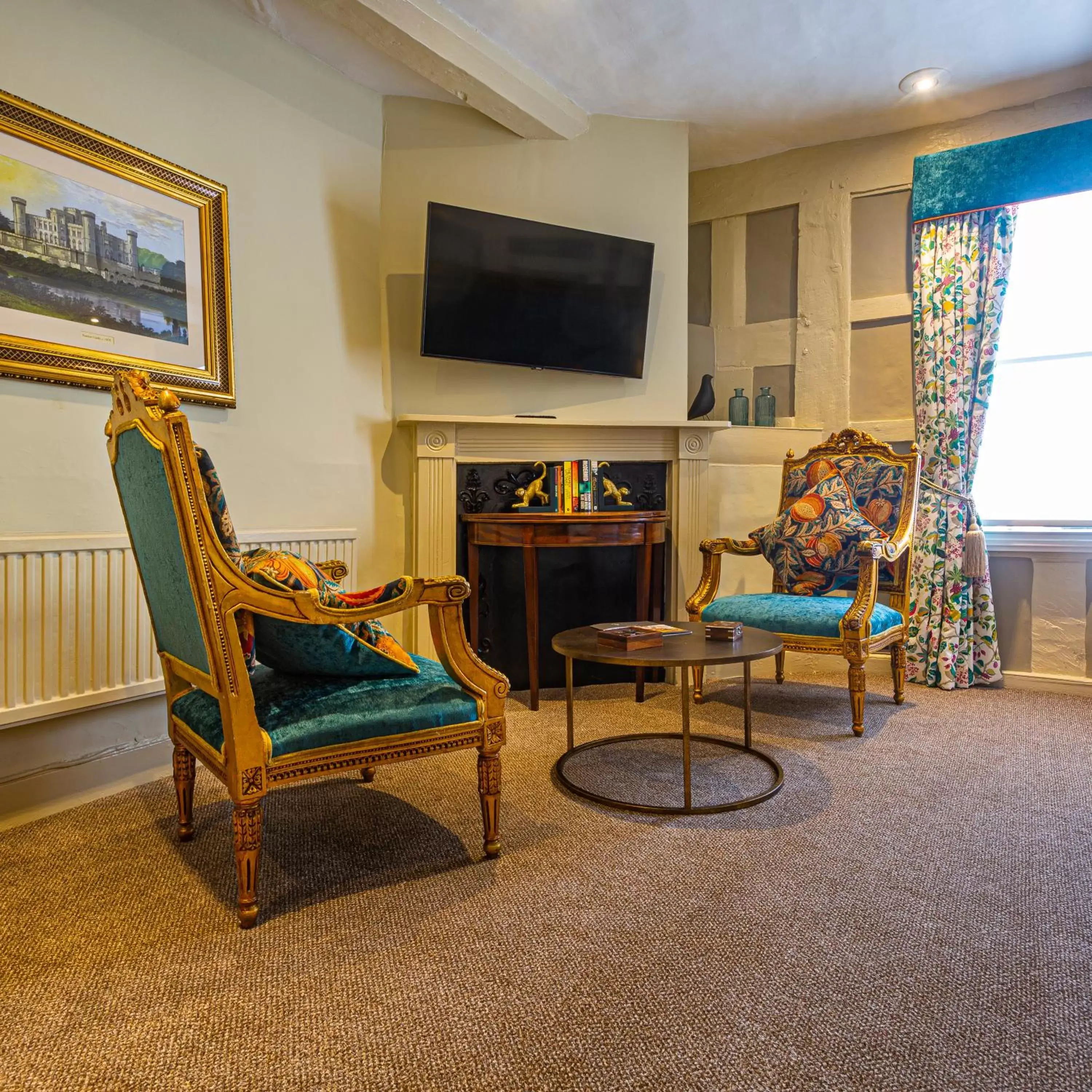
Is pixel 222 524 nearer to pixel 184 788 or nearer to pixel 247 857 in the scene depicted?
pixel 247 857

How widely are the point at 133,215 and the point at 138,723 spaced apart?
67.1 inches

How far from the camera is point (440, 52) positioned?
Answer: 307 centimetres

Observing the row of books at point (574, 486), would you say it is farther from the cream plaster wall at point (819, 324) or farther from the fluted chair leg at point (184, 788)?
the fluted chair leg at point (184, 788)

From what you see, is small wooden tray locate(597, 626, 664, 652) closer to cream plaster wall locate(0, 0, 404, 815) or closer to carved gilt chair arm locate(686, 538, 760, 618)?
carved gilt chair arm locate(686, 538, 760, 618)

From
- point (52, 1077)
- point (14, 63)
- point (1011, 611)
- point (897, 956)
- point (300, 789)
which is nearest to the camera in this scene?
point (52, 1077)

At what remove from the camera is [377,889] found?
179 centimetres

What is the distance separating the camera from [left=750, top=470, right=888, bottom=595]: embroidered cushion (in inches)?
136

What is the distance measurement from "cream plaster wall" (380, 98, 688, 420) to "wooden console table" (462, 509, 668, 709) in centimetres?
60

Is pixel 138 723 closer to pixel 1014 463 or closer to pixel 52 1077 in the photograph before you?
pixel 52 1077

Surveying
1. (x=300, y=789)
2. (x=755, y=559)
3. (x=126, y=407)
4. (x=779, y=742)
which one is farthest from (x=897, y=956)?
(x=755, y=559)

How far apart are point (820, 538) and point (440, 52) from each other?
2.56m

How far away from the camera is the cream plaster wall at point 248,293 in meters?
2.35

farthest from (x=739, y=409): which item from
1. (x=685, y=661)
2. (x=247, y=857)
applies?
(x=247, y=857)

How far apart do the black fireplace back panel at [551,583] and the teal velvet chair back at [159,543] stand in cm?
178
